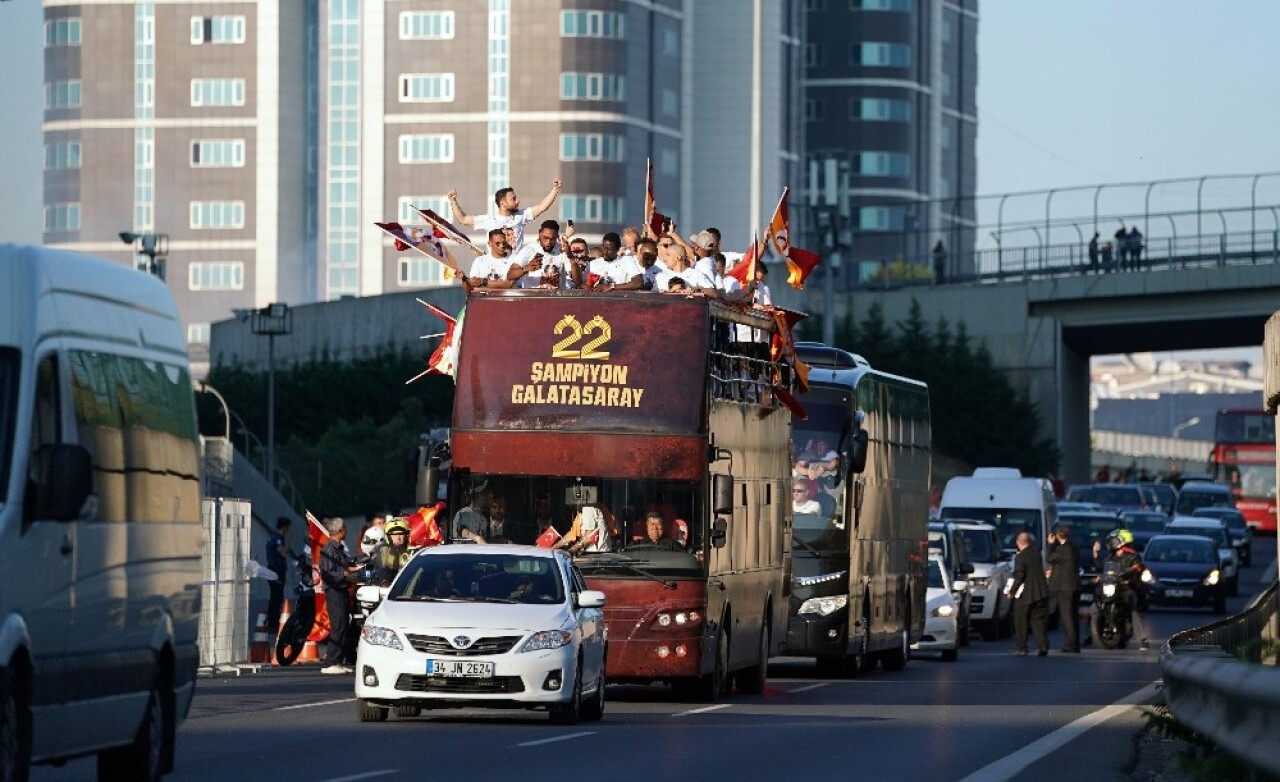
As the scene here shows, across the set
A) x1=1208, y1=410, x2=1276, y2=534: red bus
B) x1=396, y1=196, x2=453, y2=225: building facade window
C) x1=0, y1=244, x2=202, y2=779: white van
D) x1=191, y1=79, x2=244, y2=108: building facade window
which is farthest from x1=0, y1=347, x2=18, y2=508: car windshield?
x1=191, y1=79, x2=244, y2=108: building facade window

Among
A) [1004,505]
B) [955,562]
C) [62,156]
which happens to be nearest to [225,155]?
[62,156]

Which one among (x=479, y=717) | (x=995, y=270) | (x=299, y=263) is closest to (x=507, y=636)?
(x=479, y=717)

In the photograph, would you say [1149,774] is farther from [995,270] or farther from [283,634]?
[995,270]

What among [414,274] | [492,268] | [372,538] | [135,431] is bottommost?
[372,538]

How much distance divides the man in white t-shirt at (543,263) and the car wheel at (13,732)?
43.3 feet

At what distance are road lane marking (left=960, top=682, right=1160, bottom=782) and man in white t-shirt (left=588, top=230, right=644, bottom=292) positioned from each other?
5.44 metres

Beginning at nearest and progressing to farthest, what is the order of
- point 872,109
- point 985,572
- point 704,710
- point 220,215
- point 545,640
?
point 545,640, point 704,710, point 985,572, point 220,215, point 872,109

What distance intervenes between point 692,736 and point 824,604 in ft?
36.6

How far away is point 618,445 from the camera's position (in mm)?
24781

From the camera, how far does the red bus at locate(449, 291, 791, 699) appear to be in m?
24.5

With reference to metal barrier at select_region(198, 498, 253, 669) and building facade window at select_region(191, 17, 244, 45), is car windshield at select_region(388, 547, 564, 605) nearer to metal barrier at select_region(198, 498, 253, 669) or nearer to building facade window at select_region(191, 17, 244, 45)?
metal barrier at select_region(198, 498, 253, 669)

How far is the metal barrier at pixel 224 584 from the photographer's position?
29688mm

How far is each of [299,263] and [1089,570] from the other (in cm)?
9215

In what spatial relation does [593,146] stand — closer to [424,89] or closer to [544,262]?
[424,89]
